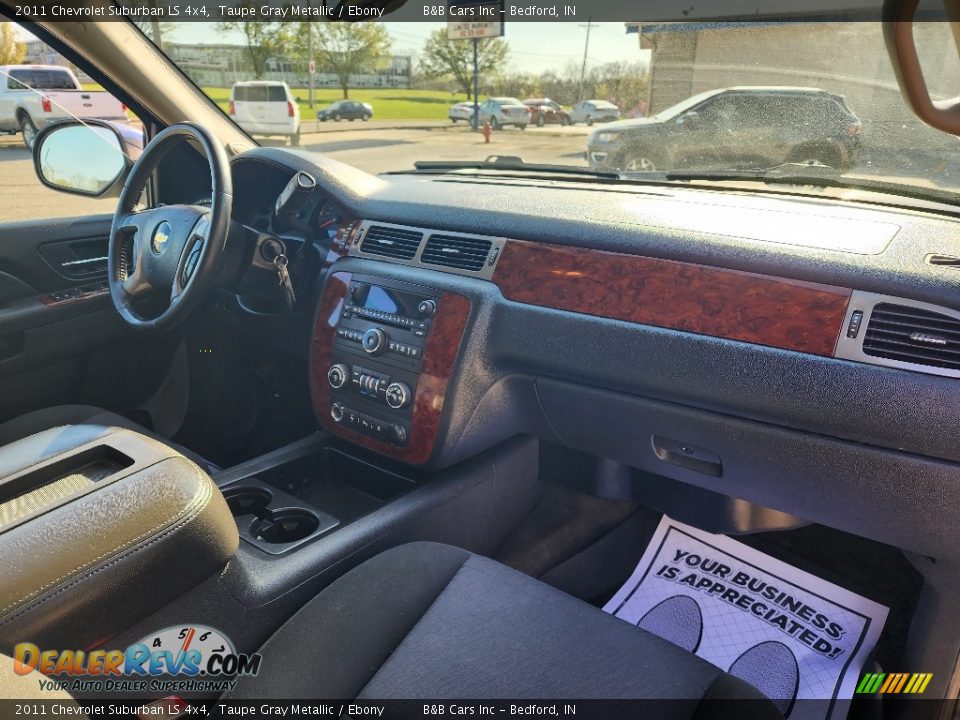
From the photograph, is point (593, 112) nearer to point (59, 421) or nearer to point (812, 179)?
point (812, 179)

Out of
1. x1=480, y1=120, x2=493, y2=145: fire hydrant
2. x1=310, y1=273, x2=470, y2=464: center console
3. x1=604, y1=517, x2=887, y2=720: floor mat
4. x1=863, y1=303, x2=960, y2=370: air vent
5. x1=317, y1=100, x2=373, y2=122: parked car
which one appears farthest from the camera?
x1=317, y1=100, x2=373, y2=122: parked car

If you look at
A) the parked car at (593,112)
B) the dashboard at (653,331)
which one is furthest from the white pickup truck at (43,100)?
the parked car at (593,112)

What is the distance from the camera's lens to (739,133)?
1884 mm

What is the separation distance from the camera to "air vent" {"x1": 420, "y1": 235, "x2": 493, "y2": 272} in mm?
1911

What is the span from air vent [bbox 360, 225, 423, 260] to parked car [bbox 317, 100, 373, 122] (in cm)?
64

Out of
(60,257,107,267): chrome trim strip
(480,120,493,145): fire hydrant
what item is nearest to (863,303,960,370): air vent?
(480,120,493,145): fire hydrant

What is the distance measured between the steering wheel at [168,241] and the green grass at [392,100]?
538mm

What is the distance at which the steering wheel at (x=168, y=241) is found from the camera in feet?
6.20

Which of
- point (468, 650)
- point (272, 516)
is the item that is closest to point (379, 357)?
point (272, 516)

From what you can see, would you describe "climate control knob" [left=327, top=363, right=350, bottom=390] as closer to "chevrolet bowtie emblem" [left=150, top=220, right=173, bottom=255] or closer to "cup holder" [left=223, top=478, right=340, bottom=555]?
"cup holder" [left=223, top=478, right=340, bottom=555]

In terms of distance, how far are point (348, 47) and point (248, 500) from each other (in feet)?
4.60

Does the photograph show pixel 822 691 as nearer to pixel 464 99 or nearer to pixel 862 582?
pixel 862 582

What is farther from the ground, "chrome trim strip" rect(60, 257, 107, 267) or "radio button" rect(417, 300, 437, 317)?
"radio button" rect(417, 300, 437, 317)

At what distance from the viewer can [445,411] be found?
1.92 m
